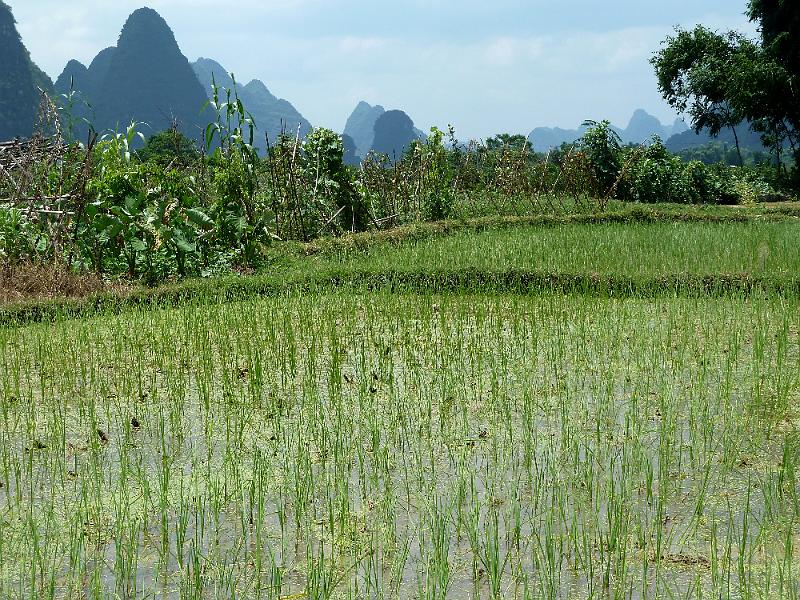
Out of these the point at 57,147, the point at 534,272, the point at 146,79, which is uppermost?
the point at 146,79

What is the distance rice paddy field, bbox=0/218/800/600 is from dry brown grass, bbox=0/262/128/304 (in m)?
0.77

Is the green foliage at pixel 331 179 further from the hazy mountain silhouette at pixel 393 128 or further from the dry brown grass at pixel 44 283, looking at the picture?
the hazy mountain silhouette at pixel 393 128

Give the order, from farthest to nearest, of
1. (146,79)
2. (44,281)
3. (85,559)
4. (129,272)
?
1. (146,79)
2. (129,272)
3. (44,281)
4. (85,559)

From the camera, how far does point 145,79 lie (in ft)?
309

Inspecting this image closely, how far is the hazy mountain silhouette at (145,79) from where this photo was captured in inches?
3605

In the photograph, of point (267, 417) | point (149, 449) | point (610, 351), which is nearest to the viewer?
point (149, 449)

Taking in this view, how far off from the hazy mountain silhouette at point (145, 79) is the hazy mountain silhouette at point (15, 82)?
83.4 ft

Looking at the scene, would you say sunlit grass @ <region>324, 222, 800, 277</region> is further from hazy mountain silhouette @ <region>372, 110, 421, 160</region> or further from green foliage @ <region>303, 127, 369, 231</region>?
hazy mountain silhouette @ <region>372, 110, 421, 160</region>

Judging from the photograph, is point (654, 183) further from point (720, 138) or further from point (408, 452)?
point (720, 138)

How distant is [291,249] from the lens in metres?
9.07

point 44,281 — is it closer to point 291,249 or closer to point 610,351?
point 291,249

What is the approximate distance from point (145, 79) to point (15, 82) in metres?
36.7

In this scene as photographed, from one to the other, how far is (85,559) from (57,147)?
6275mm

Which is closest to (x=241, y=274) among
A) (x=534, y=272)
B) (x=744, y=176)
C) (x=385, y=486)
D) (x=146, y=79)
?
(x=534, y=272)
